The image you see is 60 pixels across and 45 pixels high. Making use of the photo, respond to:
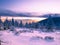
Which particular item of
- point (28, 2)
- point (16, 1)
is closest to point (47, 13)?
point (28, 2)

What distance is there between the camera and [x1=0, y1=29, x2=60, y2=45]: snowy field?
77.1 inches

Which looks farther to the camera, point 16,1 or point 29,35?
point 16,1

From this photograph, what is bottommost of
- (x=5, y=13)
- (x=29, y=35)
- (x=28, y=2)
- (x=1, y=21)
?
(x=29, y=35)

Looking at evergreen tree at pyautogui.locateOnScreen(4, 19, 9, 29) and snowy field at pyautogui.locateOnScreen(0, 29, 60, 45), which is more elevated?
evergreen tree at pyautogui.locateOnScreen(4, 19, 9, 29)

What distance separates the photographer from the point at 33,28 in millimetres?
2020

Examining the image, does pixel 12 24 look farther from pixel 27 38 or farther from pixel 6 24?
pixel 27 38

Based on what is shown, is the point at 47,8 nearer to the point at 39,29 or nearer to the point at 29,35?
the point at 39,29

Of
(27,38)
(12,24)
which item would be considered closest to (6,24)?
(12,24)

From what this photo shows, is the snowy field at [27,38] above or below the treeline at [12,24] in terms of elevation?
below

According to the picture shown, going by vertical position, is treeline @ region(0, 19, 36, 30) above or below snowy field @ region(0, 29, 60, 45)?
above

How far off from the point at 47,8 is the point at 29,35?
1.64 ft

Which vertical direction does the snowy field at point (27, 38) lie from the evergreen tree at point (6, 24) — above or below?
below

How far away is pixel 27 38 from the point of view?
1994 millimetres

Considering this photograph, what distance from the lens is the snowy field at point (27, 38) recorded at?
1.96 meters
